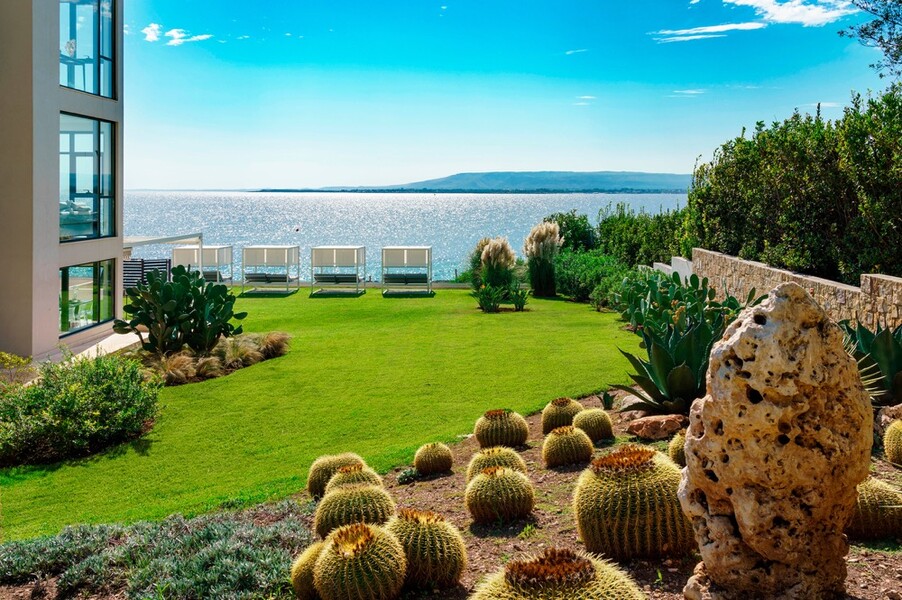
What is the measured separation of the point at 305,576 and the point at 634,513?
176cm

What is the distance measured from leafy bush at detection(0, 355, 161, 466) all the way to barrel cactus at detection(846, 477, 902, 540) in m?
7.83

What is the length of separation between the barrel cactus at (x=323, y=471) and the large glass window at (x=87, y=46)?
1213cm

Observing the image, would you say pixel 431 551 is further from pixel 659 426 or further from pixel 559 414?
pixel 559 414

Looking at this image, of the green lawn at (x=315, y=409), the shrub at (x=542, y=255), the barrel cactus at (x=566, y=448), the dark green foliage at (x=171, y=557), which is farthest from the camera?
the shrub at (x=542, y=255)

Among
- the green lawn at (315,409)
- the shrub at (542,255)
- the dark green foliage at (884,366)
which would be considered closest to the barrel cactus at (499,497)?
the green lawn at (315,409)

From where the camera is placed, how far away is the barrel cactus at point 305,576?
4.14 metres

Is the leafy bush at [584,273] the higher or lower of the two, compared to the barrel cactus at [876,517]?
higher

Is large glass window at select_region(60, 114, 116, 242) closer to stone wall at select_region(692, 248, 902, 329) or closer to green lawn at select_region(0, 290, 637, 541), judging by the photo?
green lawn at select_region(0, 290, 637, 541)

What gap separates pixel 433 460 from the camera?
674cm

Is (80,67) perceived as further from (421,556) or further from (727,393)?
(727,393)

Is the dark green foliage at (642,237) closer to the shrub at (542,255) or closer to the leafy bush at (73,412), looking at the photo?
the shrub at (542,255)

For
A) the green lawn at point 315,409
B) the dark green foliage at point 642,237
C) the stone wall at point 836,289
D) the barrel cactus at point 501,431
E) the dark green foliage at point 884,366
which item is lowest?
the green lawn at point 315,409

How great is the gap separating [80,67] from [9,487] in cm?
1074

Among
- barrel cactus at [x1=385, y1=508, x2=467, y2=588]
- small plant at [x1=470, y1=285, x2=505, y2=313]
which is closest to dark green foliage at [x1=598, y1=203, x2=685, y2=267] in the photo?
small plant at [x1=470, y1=285, x2=505, y2=313]
